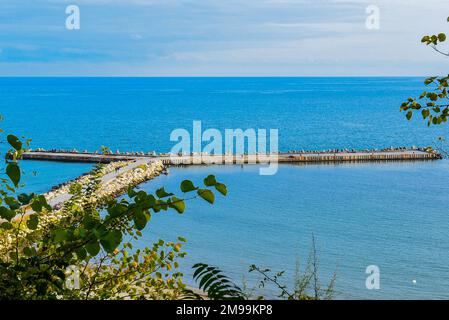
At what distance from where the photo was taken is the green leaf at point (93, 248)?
252 centimetres

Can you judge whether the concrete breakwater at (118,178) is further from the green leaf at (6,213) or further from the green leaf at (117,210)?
the green leaf at (117,210)

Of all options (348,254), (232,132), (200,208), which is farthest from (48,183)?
(232,132)

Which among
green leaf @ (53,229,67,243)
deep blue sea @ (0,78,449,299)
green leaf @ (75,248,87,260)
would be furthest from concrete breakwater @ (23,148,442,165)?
green leaf @ (53,229,67,243)

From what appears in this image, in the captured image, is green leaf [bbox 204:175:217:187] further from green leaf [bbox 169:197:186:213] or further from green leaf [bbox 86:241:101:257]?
green leaf [bbox 86:241:101:257]

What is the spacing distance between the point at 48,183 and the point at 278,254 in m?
24.5

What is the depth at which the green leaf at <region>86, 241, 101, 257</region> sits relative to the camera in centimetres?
252

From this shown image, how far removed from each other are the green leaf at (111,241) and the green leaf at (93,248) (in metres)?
0.12

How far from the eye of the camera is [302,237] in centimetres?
3297

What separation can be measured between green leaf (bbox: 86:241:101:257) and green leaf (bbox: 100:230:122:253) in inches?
4.6

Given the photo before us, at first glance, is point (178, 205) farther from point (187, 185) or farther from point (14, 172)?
point (14, 172)

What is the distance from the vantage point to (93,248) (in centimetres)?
254
